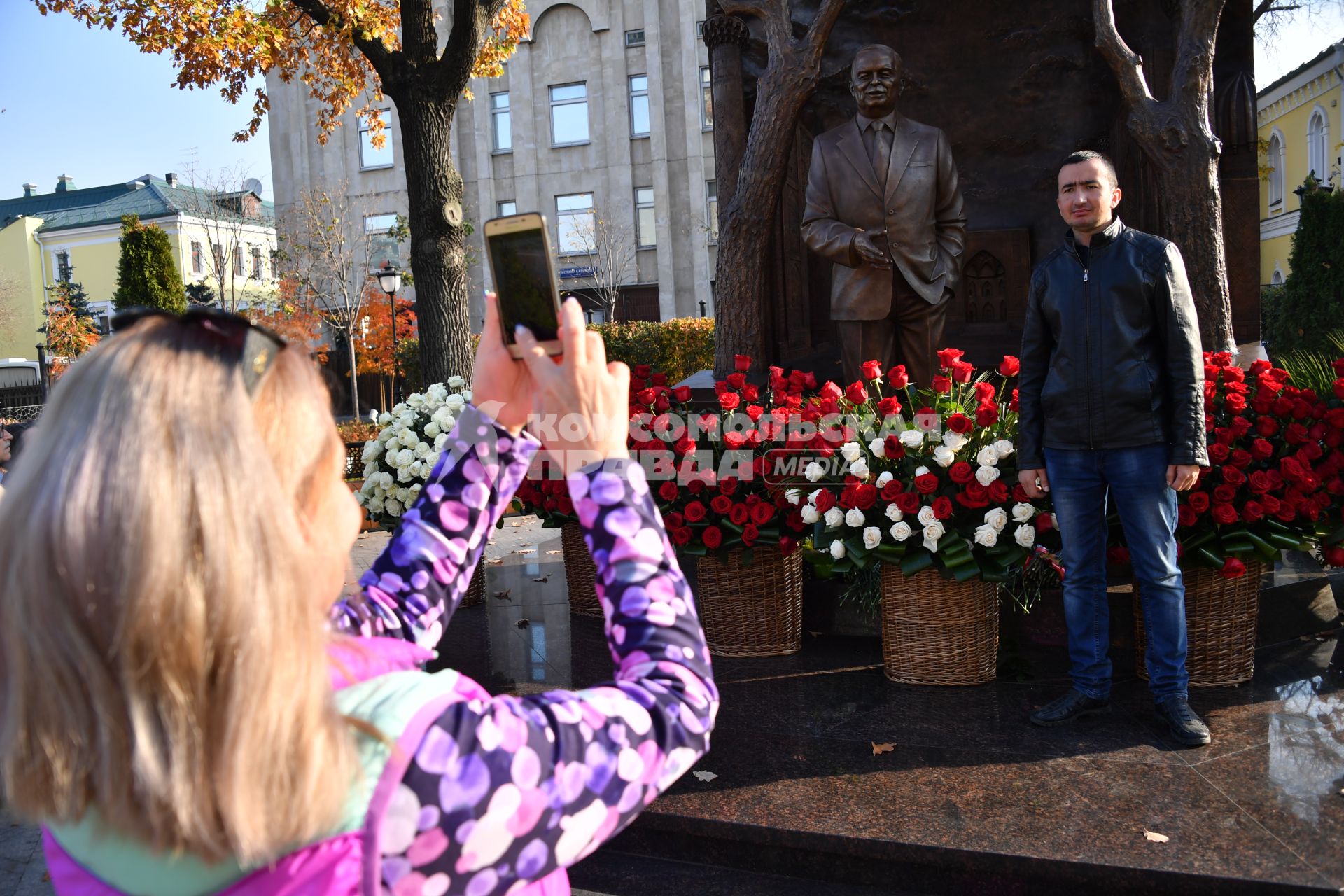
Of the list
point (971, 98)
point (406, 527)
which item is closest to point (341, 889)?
point (406, 527)

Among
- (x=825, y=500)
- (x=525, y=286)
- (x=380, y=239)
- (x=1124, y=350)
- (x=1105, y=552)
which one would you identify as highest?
(x=380, y=239)

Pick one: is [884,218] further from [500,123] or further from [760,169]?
[500,123]

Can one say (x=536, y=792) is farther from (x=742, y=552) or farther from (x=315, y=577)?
(x=742, y=552)

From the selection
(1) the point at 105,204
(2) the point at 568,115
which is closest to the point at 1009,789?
(2) the point at 568,115

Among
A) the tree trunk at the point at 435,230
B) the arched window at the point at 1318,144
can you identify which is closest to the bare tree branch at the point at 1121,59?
the tree trunk at the point at 435,230

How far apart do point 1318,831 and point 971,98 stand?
7198 millimetres

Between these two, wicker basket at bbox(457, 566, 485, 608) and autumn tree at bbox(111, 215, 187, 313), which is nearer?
wicker basket at bbox(457, 566, 485, 608)

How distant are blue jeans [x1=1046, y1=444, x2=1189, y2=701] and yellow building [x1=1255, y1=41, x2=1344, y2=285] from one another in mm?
32489

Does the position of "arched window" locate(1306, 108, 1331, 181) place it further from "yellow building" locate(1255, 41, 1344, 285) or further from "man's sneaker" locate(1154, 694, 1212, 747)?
"man's sneaker" locate(1154, 694, 1212, 747)

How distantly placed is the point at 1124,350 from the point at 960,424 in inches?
31.1

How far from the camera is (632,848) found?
12.2 feet

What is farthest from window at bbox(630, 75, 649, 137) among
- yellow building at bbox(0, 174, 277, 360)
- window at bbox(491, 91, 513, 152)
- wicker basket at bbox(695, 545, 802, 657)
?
wicker basket at bbox(695, 545, 802, 657)

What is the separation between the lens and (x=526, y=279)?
4.86 feet

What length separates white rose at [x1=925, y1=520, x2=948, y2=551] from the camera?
448cm
